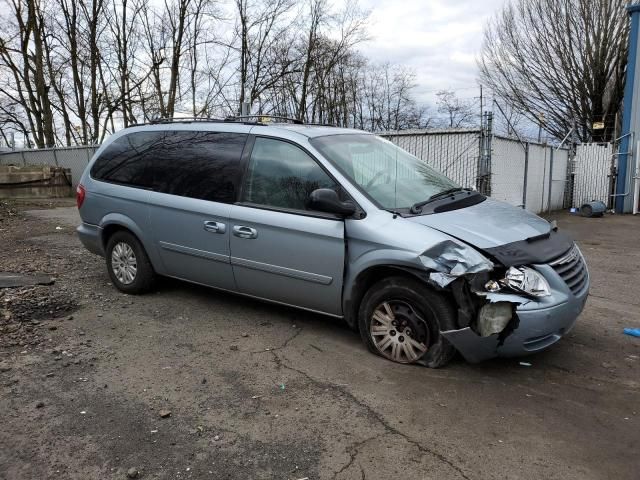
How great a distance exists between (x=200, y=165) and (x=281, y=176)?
38.7 inches

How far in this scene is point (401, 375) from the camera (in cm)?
376

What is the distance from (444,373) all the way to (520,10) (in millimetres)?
22904

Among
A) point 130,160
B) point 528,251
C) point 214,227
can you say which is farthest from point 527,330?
point 130,160

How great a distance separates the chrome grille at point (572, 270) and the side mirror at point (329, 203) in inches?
59.3

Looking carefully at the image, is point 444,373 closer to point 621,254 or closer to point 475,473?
point 475,473

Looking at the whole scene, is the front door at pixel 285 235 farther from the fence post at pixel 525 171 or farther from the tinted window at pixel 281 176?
the fence post at pixel 525 171

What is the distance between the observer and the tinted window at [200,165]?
4801 mm

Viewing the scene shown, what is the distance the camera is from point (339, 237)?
4.05 m

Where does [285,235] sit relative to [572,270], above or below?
above

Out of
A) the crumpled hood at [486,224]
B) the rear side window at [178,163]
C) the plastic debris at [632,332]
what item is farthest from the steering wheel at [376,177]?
the plastic debris at [632,332]

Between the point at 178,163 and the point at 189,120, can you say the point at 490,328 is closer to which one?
the point at 178,163

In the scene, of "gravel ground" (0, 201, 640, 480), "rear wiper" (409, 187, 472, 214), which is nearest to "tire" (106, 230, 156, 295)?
"gravel ground" (0, 201, 640, 480)

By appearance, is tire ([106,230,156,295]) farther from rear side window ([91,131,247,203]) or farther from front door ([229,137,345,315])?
front door ([229,137,345,315])

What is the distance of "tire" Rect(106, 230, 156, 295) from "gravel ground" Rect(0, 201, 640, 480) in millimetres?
297
